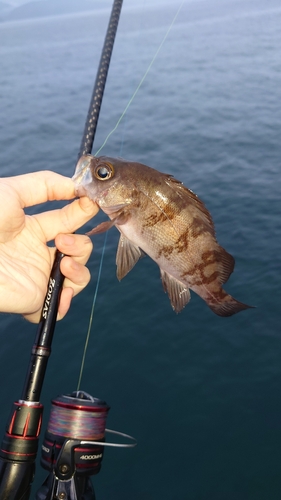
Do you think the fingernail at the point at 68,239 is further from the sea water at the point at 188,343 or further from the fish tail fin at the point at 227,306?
the sea water at the point at 188,343

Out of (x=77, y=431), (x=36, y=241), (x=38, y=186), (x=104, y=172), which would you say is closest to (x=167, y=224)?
(x=104, y=172)

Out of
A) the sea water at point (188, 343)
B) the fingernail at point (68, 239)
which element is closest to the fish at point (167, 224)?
the fingernail at point (68, 239)

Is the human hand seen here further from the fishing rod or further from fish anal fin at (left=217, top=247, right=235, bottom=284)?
fish anal fin at (left=217, top=247, right=235, bottom=284)

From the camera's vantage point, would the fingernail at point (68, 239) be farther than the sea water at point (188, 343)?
No

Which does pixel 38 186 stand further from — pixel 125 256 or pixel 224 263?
pixel 224 263

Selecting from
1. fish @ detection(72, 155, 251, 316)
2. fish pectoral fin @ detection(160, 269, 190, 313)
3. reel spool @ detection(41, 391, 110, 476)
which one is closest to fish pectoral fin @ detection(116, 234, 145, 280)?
fish @ detection(72, 155, 251, 316)

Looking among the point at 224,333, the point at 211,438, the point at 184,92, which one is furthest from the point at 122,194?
the point at 184,92
